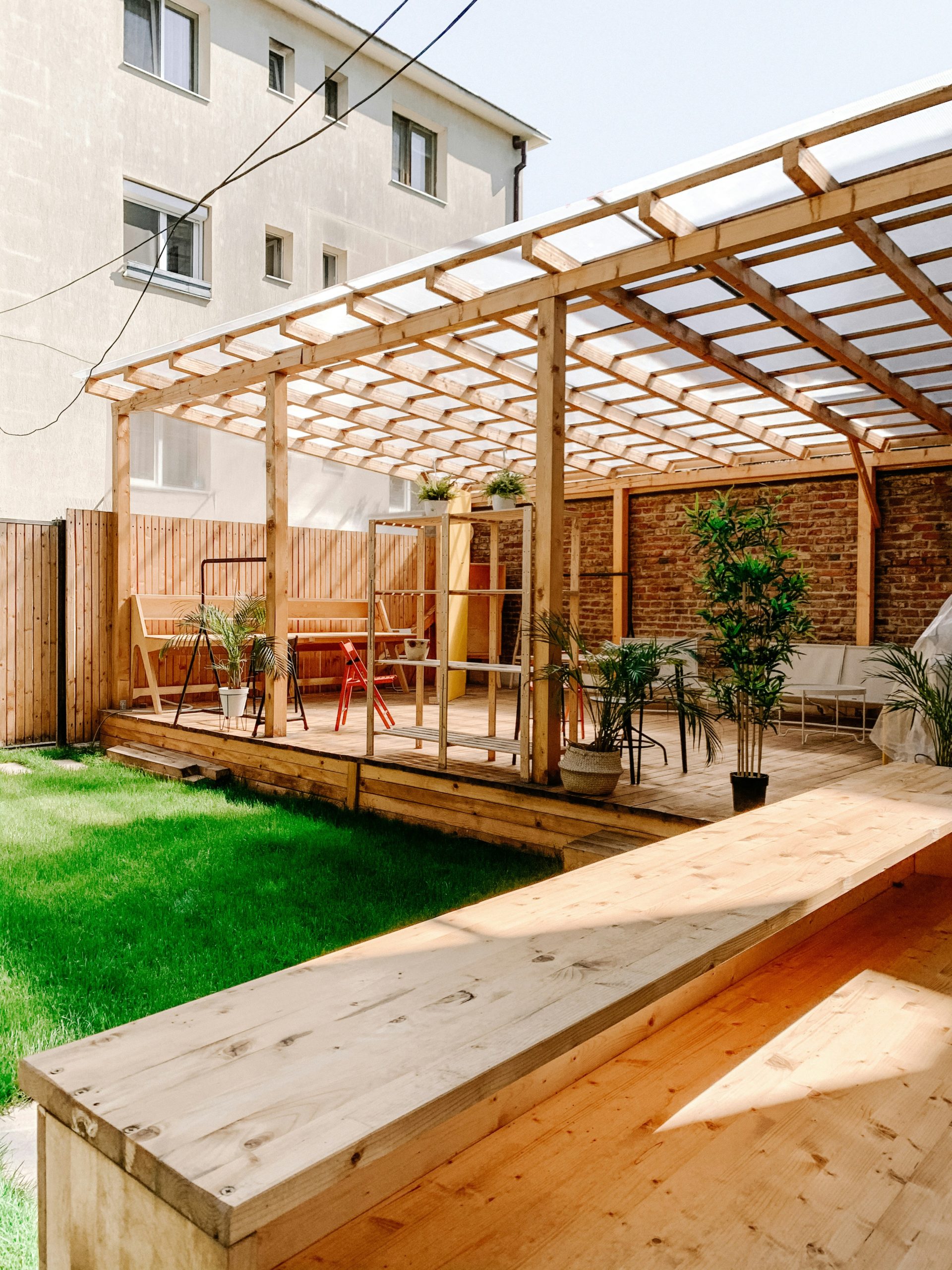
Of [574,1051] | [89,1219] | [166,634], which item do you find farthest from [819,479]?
[89,1219]

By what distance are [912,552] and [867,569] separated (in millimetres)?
429

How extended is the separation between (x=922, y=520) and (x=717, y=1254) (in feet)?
28.4

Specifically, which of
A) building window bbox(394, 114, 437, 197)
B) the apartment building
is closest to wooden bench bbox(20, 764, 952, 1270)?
Answer: the apartment building

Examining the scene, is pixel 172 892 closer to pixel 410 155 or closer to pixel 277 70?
pixel 277 70

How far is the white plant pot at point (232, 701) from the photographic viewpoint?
26.0ft

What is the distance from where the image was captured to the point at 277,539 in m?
7.35

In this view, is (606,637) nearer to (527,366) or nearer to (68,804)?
(527,366)

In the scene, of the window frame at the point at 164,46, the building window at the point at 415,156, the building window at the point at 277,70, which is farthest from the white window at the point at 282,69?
the building window at the point at 415,156

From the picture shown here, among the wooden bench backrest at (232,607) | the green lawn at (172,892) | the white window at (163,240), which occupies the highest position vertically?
the white window at (163,240)

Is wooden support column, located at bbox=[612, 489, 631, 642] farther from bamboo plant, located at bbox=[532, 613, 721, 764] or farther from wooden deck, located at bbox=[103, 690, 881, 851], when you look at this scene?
bamboo plant, located at bbox=[532, 613, 721, 764]

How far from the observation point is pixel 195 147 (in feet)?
37.5

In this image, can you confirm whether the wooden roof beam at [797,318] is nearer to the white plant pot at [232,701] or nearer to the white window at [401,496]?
the white plant pot at [232,701]

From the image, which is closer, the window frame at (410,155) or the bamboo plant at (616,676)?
the bamboo plant at (616,676)

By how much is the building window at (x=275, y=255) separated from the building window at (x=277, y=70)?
1.81 metres
